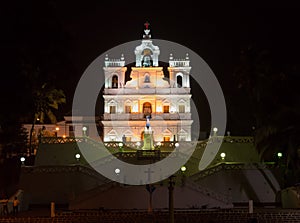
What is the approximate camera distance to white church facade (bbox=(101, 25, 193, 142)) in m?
54.2

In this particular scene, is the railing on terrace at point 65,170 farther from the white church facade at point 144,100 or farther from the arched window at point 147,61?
the arched window at point 147,61

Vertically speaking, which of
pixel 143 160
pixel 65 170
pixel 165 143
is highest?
pixel 165 143

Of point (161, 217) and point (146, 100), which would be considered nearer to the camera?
point (161, 217)

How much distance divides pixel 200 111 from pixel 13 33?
33995mm

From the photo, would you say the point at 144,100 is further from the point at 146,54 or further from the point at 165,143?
the point at 165,143

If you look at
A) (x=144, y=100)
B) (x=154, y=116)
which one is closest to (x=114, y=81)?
(x=144, y=100)

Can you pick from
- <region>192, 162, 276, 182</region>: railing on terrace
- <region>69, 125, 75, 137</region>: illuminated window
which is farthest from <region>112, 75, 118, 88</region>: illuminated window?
<region>192, 162, 276, 182</region>: railing on terrace

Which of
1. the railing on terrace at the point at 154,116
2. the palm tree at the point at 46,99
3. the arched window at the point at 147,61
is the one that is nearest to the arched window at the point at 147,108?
the railing on terrace at the point at 154,116

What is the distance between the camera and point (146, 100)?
55156 millimetres

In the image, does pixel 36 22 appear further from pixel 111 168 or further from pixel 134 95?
pixel 134 95

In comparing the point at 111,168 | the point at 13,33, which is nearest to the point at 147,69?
the point at 111,168

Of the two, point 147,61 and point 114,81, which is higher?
point 147,61

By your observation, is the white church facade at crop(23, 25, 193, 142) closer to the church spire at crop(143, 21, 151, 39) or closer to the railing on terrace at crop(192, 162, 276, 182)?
the church spire at crop(143, 21, 151, 39)

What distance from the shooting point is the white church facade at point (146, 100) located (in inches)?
2132
